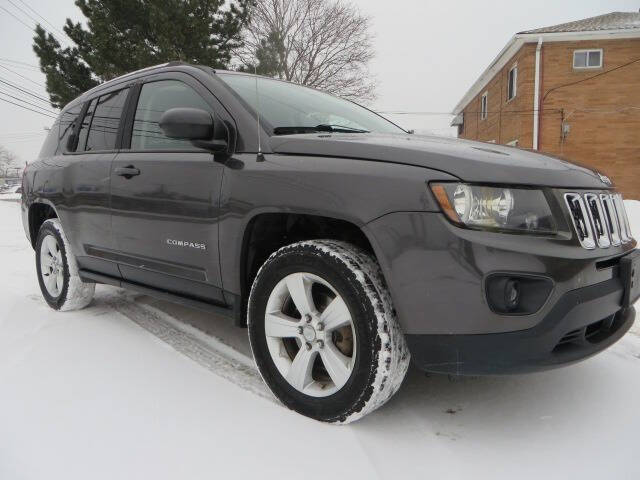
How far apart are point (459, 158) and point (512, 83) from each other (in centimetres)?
1825

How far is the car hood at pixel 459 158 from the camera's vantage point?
1661mm

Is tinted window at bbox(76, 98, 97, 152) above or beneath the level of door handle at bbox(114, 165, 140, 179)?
above

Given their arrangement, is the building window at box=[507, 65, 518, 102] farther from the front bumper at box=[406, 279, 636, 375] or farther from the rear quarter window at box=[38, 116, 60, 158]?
the front bumper at box=[406, 279, 636, 375]

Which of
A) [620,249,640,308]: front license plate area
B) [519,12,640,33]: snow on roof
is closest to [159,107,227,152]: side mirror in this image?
[620,249,640,308]: front license plate area

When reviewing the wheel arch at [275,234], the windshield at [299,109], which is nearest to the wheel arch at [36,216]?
the windshield at [299,109]

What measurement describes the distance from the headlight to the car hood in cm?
4

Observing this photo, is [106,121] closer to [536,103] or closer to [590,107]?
[536,103]

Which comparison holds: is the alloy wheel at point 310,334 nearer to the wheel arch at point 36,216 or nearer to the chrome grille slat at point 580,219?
the chrome grille slat at point 580,219

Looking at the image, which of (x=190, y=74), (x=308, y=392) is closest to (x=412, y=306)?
(x=308, y=392)

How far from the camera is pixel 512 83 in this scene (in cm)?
1772

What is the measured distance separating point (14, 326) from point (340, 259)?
2.60 m

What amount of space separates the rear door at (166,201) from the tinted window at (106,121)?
0.19 meters

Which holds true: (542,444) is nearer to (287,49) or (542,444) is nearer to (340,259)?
(340,259)

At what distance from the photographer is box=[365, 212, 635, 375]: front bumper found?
5.14ft
